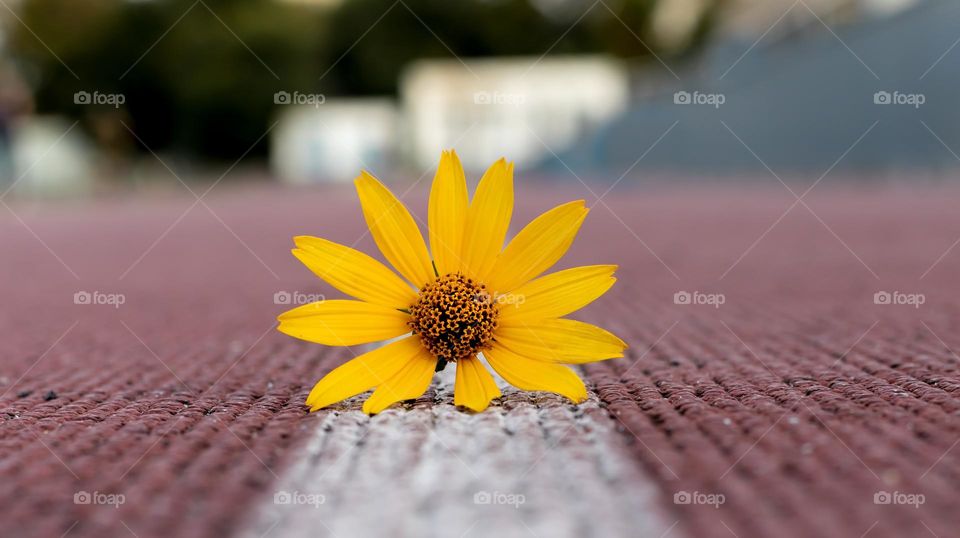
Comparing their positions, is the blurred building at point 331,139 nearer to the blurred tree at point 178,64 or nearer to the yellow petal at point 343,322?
the blurred tree at point 178,64

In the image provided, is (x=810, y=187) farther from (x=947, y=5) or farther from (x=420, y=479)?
(x=420, y=479)

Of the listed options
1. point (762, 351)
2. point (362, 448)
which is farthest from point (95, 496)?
point (762, 351)

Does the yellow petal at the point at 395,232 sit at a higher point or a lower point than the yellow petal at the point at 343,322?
higher

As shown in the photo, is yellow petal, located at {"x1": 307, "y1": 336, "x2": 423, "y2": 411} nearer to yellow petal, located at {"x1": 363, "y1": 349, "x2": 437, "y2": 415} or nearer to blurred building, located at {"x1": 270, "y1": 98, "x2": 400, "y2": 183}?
yellow petal, located at {"x1": 363, "y1": 349, "x2": 437, "y2": 415}

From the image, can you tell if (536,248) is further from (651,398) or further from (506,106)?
(506,106)

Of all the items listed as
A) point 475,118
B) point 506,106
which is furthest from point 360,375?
point 475,118

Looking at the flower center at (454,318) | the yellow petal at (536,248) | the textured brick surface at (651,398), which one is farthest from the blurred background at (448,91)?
the flower center at (454,318)

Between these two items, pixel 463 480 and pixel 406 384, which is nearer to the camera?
pixel 463 480
